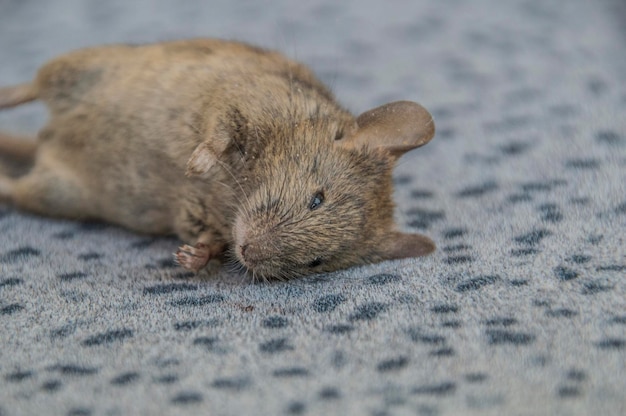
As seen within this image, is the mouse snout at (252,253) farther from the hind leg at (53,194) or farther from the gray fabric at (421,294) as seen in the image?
the hind leg at (53,194)

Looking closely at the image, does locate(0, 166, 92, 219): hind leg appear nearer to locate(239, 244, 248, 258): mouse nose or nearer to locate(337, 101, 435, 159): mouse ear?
locate(239, 244, 248, 258): mouse nose

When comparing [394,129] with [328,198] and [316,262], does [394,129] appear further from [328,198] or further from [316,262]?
[316,262]

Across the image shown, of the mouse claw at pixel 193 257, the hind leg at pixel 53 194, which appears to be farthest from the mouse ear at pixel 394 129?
the hind leg at pixel 53 194

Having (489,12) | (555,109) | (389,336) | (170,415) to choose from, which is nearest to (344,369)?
(389,336)

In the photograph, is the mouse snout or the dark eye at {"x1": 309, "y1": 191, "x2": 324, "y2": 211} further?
the dark eye at {"x1": 309, "y1": 191, "x2": 324, "y2": 211}

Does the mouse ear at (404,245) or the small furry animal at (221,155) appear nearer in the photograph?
the small furry animal at (221,155)

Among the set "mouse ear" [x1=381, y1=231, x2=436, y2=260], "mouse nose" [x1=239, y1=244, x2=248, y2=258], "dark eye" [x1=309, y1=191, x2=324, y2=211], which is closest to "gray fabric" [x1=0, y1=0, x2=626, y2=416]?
"mouse ear" [x1=381, y1=231, x2=436, y2=260]
